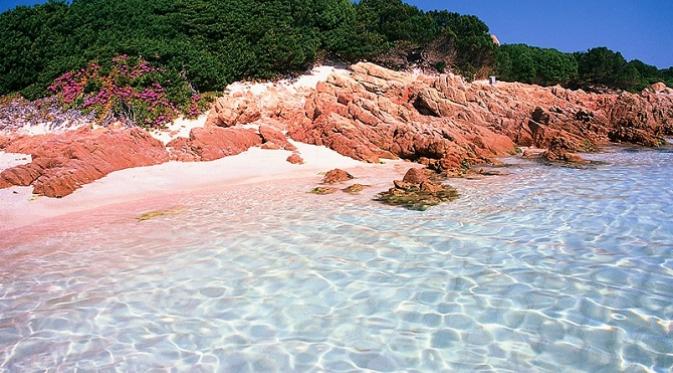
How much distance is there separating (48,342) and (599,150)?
71.8 ft

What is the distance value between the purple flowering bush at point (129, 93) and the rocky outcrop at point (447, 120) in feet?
18.5

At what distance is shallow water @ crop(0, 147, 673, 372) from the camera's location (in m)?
4.22

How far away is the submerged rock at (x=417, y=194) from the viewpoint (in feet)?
32.6

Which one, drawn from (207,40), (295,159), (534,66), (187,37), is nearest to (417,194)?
→ (295,159)

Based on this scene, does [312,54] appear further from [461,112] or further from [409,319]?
[409,319]

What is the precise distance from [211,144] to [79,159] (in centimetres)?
485

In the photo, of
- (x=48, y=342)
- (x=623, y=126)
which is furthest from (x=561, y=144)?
(x=48, y=342)

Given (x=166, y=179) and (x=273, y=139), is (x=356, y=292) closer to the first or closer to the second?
(x=166, y=179)

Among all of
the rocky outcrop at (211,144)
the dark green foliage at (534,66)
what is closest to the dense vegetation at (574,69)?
the dark green foliage at (534,66)

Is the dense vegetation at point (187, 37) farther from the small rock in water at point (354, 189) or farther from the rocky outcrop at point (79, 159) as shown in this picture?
the small rock in water at point (354, 189)

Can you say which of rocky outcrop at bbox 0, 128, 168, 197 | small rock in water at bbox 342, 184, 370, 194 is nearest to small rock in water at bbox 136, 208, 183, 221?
rocky outcrop at bbox 0, 128, 168, 197

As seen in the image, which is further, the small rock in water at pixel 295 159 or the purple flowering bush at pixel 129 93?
the purple flowering bush at pixel 129 93

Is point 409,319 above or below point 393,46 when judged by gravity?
below

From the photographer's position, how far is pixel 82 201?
468 inches
